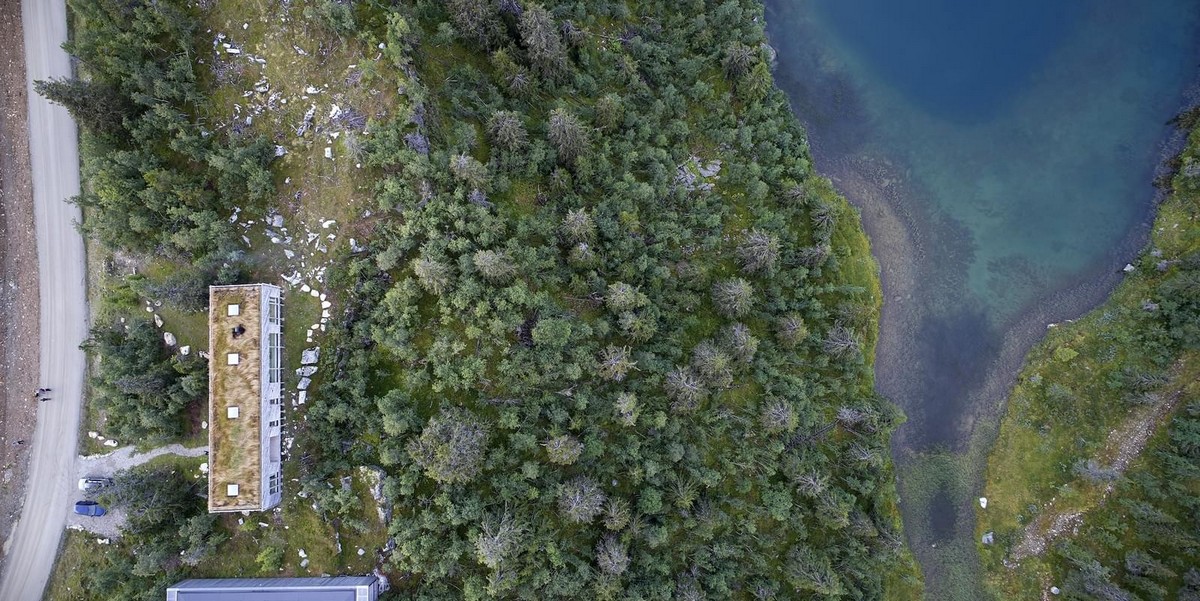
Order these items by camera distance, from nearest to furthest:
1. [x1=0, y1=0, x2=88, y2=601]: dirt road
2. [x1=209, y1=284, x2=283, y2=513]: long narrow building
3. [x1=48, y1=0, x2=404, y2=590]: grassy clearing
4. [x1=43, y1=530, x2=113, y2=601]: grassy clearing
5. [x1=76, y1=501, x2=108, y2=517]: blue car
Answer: [x1=209, y1=284, x2=283, y2=513]: long narrow building, [x1=76, y1=501, x2=108, y2=517]: blue car, [x1=43, y1=530, x2=113, y2=601]: grassy clearing, [x1=48, y1=0, x2=404, y2=590]: grassy clearing, [x1=0, y1=0, x2=88, y2=601]: dirt road

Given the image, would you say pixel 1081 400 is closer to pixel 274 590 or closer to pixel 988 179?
pixel 988 179

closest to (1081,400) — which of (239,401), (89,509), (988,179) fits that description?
(988,179)

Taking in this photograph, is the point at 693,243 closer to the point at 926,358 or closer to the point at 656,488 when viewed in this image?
the point at 656,488

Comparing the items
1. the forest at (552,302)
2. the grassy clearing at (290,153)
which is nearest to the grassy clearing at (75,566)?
the grassy clearing at (290,153)

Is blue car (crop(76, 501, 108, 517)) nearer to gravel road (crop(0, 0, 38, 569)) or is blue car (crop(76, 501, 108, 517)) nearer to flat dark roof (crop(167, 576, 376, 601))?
gravel road (crop(0, 0, 38, 569))

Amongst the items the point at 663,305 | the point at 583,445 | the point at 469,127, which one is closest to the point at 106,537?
the point at 583,445

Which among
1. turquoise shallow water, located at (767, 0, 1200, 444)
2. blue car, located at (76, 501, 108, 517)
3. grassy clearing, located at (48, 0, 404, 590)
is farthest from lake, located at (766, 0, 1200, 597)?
blue car, located at (76, 501, 108, 517)
